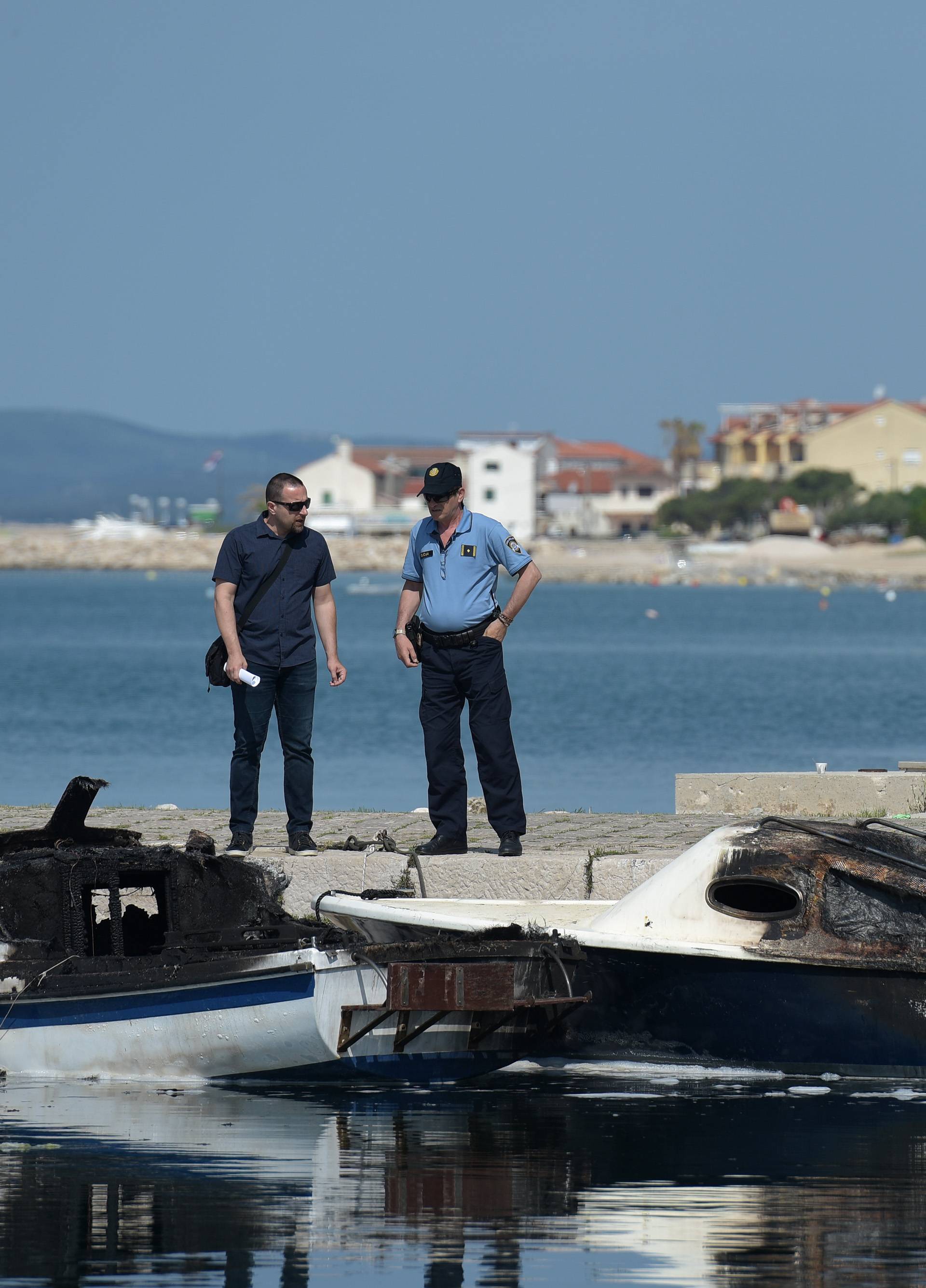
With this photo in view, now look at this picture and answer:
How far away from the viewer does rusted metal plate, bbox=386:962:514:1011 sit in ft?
27.6

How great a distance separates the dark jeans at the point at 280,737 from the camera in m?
10.4

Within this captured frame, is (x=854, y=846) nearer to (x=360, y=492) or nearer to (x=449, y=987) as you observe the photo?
(x=449, y=987)

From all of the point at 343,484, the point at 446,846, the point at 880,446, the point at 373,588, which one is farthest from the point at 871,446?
the point at 446,846

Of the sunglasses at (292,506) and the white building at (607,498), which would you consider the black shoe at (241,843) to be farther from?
the white building at (607,498)

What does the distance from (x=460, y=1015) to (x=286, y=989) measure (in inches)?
30.9

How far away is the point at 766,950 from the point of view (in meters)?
8.73

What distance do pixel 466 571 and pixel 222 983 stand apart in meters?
2.55

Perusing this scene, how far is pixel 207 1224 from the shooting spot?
22.3ft

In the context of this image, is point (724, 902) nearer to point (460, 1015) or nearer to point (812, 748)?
point (460, 1015)

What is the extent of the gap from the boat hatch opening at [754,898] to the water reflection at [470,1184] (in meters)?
0.78

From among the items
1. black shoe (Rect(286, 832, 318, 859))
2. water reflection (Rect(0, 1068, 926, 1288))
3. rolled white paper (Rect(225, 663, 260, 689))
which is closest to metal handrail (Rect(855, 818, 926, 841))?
water reflection (Rect(0, 1068, 926, 1288))

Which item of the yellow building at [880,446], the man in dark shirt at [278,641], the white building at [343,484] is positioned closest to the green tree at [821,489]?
the yellow building at [880,446]

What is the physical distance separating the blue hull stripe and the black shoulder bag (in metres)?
1.92

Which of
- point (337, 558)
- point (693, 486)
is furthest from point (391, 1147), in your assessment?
point (693, 486)
